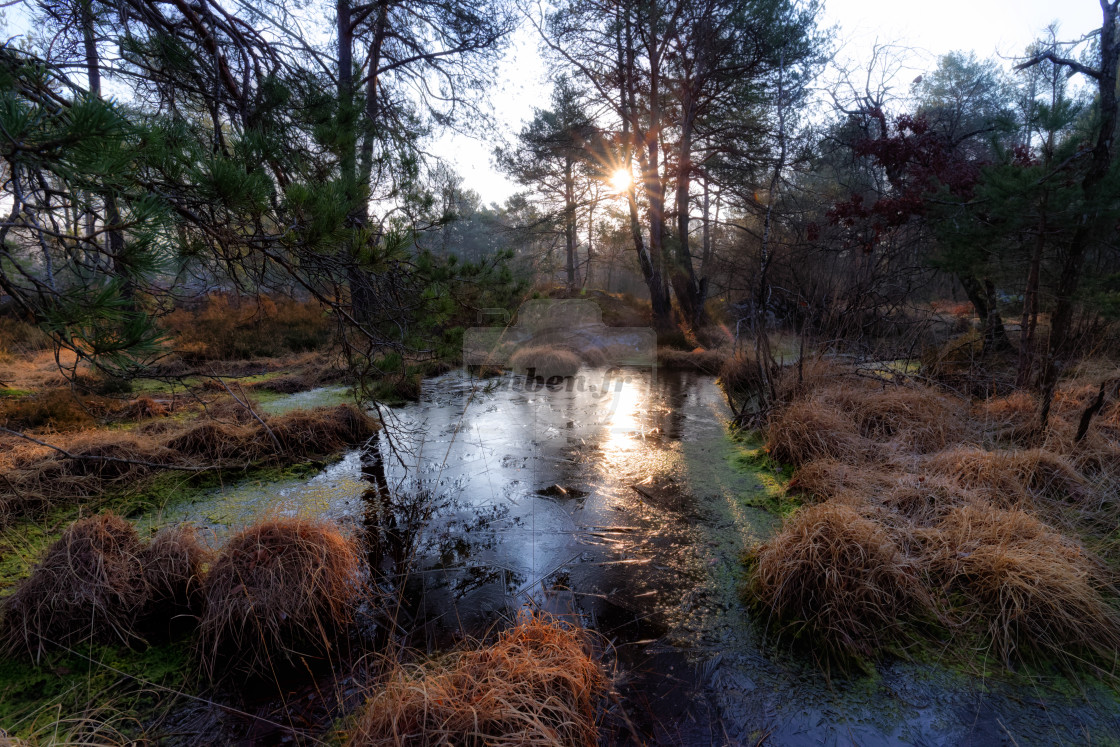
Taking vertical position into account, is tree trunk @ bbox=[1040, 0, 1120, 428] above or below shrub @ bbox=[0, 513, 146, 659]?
above

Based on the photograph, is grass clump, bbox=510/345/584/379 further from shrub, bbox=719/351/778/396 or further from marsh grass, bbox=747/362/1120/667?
marsh grass, bbox=747/362/1120/667

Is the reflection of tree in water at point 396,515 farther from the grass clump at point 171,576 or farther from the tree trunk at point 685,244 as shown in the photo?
the tree trunk at point 685,244

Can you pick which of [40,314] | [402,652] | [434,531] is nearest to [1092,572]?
[402,652]

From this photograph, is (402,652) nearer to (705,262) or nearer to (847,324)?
(847,324)

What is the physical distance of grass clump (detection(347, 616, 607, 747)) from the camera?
69.5 inches

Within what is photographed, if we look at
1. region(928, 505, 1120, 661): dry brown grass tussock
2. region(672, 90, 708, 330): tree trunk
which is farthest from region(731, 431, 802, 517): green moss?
region(672, 90, 708, 330): tree trunk

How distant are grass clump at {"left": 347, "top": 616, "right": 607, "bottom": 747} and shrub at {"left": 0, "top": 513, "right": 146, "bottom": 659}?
1.50m

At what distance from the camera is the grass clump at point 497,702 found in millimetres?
1766

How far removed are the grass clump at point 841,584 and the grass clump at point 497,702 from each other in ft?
3.65

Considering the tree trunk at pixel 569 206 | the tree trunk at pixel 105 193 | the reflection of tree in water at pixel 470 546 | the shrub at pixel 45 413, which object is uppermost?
the tree trunk at pixel 569 206

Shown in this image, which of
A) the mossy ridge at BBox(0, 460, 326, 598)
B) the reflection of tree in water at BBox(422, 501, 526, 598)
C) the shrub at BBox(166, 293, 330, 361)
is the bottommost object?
the reflection of tree in water at BBox(422, 501, 526, 598)

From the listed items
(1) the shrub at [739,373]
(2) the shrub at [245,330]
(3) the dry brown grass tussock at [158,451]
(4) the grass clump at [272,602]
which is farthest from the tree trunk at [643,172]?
(4) the grass clump at [272,602]

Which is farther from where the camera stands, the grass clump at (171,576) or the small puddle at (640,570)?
the grass clump at (171,576)

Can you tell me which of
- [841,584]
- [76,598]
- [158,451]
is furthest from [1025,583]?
[158,451]
